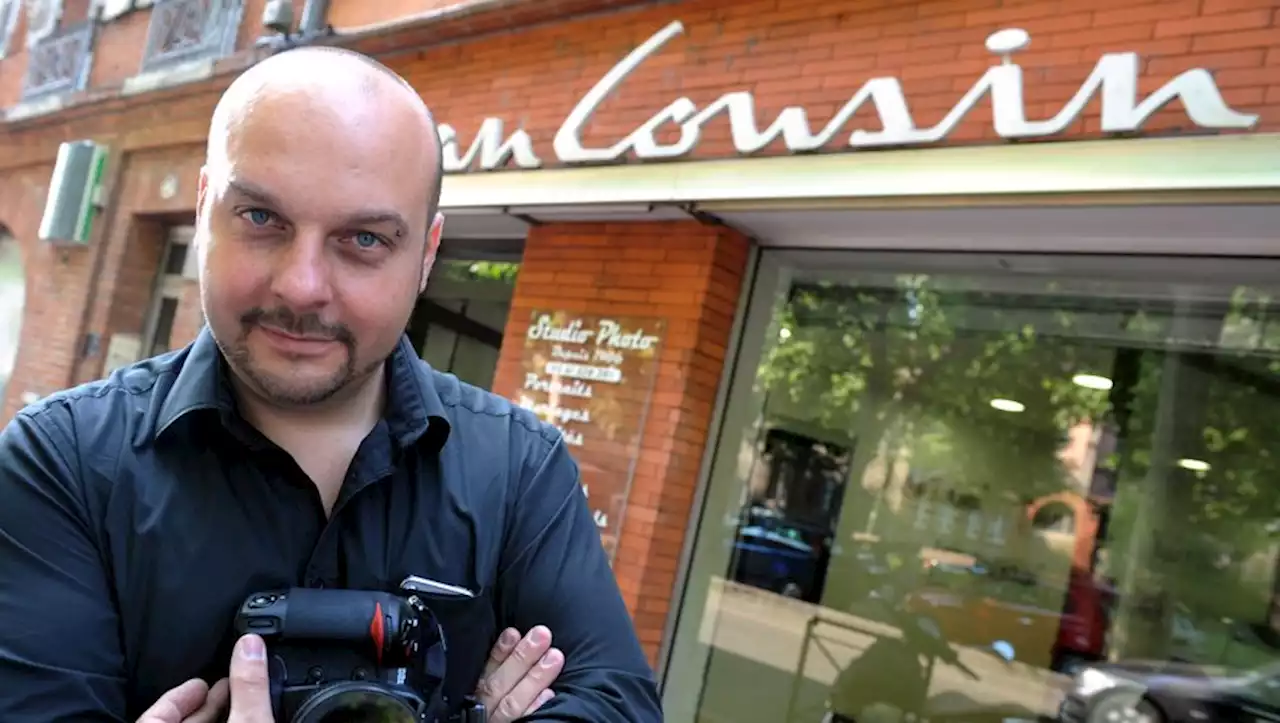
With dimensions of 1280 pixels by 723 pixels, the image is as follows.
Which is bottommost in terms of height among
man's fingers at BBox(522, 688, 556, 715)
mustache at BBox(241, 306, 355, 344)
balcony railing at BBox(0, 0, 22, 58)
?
man's fingers at BBox(522, 688, 556, 715)

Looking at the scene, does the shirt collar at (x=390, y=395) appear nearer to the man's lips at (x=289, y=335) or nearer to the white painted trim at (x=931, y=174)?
the man's lips at (x=289, y=335)

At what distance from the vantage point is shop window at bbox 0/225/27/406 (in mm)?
11805

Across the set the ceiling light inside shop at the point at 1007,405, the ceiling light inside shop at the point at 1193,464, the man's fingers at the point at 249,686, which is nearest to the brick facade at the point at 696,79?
the ceiling light inside shop at the point at 1007,405

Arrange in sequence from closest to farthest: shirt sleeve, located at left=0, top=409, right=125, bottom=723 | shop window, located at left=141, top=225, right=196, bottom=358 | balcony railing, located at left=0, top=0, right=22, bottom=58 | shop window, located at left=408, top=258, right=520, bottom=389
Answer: shirt sleeve, located at left=0, top=409, right=125, bottom=723 → shop window, located at left=408, top=258, right=520, bottom=389 → shop window, located at left=141, top=225, right=196, bottom=358 → balcony railing, located at left=0, top=0, right=22, bottom=58

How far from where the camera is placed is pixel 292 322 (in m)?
1.37

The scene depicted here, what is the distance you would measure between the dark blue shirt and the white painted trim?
283 cm

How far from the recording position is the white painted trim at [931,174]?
346cm

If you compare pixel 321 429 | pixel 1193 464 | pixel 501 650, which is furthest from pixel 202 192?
pixel 1193 464

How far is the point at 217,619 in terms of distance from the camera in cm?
131

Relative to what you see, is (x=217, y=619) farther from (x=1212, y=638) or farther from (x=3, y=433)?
(x=1212, y=638)

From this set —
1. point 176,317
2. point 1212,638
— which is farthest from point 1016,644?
point 176,317

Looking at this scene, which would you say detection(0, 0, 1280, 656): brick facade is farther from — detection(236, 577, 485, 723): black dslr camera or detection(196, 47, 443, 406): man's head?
detection(236, 577, 485, 723): black dslr camera

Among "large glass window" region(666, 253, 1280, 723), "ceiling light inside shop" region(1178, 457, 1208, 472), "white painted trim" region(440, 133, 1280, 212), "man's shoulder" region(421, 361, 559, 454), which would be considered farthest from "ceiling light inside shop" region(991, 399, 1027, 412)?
"man's shoulder" region(421, 361, 559, 454)

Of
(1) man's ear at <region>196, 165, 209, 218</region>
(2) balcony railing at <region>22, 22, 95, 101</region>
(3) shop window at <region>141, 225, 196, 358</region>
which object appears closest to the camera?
(1) man's ear at <region>196, 165, 209, 218</region>
